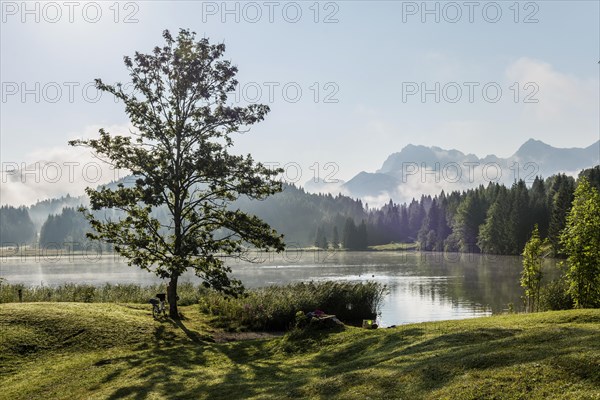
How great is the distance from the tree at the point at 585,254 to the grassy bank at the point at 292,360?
801 cm

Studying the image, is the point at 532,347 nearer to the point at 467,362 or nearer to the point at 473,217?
the point at 467,362

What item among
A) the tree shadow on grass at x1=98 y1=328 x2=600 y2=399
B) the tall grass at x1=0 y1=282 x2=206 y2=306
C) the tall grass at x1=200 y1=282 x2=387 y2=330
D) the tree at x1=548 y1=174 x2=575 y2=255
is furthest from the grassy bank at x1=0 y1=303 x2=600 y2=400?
the tree at x1=548 y1=174 x2=575 y2=255

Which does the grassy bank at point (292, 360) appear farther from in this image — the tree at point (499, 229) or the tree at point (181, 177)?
the tree at point (499, 229)

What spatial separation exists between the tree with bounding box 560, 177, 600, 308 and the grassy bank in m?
8.01

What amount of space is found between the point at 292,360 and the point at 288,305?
10.7 m

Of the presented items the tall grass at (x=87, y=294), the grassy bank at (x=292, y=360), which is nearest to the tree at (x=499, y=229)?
the tall grass at (x=87, y=294)

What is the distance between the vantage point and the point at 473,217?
477ft

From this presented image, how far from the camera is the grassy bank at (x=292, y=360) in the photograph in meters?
9.83

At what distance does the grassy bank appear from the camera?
9831 mm

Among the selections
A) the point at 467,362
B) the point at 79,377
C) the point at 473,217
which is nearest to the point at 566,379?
the point at 467,362

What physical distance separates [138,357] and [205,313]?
10761 millimetres

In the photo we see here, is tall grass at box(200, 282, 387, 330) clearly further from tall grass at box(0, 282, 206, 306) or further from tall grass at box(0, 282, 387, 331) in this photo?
tall grass at box(0, 282, 206, 306)

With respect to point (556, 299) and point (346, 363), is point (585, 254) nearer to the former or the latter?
point (556, 299)

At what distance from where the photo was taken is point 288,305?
27.2 meters
